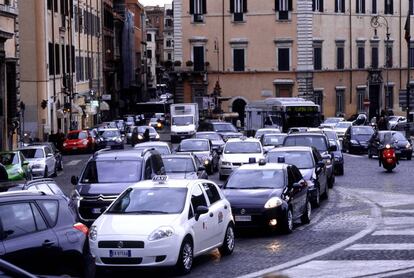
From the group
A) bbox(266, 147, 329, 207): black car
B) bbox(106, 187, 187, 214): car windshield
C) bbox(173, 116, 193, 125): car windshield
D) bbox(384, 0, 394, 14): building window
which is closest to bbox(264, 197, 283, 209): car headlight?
bbox(106, 187, 187, 214): car windshield

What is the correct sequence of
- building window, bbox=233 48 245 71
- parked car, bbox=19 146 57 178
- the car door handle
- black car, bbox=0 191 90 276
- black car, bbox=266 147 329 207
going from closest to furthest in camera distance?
black car, bbox=0 191 90 276 < the car door handle < black car, bbox=266 147 329 207 < parked car, bbox=19 146 57 178 < building window, bbox=233 48 245 71

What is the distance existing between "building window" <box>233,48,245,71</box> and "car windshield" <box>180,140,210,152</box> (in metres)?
44.0

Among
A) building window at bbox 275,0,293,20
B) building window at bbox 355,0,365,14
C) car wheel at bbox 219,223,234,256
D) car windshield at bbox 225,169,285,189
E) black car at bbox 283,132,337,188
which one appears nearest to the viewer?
car wheel at bbox 219,223,234,256

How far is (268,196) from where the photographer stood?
21766mm

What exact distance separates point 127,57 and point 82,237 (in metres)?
116

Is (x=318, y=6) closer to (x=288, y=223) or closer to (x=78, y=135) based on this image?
(x=78, y=135)

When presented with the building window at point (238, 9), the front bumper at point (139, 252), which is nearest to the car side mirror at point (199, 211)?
the front bumper at point (139, 252)

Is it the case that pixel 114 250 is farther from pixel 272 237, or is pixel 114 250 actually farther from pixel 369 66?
pixel 369 66

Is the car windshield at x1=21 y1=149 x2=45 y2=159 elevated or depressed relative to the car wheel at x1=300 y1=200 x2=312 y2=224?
elevated

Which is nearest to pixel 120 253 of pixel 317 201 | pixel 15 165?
pixel 317 201

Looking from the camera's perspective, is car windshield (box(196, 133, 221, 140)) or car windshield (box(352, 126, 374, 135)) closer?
car windshield (box(196, 133, 221, 140))

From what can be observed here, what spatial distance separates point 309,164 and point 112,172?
272 inches

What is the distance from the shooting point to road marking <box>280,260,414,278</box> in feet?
55.2

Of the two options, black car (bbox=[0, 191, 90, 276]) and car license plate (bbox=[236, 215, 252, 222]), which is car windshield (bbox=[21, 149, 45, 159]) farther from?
black car (bbox=[0, 191, 90, 276])
